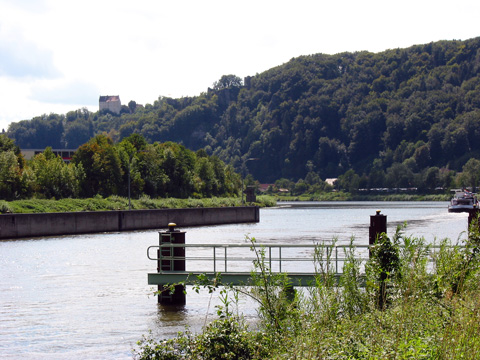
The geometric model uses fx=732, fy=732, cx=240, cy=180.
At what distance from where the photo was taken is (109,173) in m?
92.9

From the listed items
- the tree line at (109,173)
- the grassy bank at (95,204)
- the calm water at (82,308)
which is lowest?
the calm water at (82,308)

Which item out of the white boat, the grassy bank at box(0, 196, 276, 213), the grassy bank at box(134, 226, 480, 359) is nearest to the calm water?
the grassy bank at box(134, 226, 480, 359)

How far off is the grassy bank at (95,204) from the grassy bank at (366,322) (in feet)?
181

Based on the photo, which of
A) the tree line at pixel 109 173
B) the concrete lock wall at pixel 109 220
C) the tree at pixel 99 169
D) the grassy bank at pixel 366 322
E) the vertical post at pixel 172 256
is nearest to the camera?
the grassy bank at pixel 366 322

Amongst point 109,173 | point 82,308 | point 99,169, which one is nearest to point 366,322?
point 82,308

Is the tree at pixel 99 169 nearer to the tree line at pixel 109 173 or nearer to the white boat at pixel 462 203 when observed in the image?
the tree line at pixel 109 173

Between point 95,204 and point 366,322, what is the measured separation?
7015cm

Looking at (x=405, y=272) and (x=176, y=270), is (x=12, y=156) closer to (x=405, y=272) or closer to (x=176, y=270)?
(x=176, y=270)

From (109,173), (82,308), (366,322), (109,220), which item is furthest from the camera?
(109,173)

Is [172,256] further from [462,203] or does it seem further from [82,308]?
[462,203]

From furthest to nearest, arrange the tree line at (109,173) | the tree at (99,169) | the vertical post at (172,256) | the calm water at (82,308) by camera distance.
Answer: the tree at (99,169), the tree line at (109,173), the vertical post at (172,256), the calm water at (82,308)

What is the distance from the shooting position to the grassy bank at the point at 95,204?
223 feet

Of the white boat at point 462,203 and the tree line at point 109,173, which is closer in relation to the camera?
the tree line at point 109,173

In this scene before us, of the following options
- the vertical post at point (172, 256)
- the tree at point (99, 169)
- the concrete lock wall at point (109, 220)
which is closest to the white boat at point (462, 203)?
the concrete lock wall at point (109, 220)
